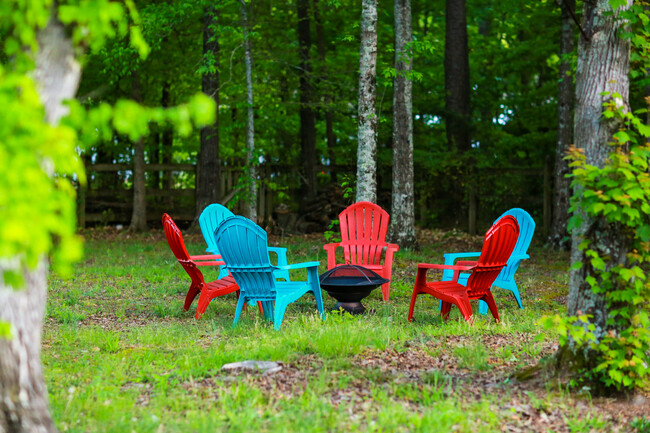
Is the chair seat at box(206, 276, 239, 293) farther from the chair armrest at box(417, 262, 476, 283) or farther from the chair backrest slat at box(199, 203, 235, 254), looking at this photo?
the chair armrest at box(417, 262, 476, 283)

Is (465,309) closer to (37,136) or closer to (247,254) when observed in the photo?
(247,254)

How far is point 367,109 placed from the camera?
8625mm

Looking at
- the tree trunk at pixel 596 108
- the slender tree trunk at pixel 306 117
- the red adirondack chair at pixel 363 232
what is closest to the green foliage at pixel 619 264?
the tree trunk at pixel 596 108

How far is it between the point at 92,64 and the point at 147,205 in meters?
3.45

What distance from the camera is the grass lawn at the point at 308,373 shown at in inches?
125

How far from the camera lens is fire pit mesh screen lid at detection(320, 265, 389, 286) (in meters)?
5.89

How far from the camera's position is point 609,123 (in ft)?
11.8

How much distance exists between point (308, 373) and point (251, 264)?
64.3 inches

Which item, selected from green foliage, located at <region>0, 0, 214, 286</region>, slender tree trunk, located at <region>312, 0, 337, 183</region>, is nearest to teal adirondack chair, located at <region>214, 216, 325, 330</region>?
green foliage, located at <region>0, 0, 214, 286</region>

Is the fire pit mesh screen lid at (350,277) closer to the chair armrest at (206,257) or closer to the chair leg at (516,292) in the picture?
the chair armrest at (206,257)

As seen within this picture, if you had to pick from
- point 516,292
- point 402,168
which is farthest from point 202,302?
point 402,168

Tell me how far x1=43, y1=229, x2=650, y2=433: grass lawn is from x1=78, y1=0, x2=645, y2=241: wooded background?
22.1ft

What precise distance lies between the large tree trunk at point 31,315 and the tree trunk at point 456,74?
12.0m

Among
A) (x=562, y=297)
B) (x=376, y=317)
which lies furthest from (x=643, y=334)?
(x=562, y=297)
